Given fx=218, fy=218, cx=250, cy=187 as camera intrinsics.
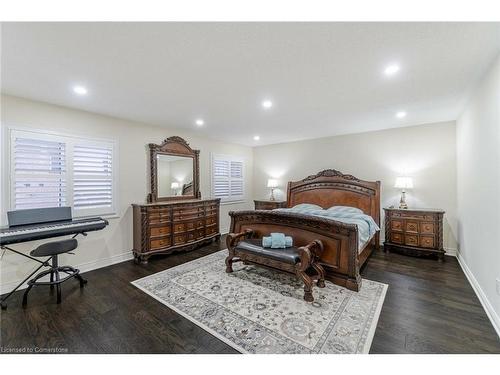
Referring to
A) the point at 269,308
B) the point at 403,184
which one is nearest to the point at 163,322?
the point at 269,308

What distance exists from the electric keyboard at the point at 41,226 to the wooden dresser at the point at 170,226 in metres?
0.75

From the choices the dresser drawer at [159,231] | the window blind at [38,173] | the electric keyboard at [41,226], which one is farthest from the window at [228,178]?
the window blind at [38,173]

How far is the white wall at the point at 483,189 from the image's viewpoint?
82.4 inches

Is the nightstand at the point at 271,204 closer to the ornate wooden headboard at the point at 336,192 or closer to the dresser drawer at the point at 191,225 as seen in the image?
the ornate wooden headboard at the point at 336,192

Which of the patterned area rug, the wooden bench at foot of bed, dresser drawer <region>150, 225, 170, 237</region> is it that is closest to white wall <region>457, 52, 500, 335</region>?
the patterned area rug

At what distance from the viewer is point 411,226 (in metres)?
4.00

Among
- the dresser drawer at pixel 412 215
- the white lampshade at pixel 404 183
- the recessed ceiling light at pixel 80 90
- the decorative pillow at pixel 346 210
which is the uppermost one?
the recessed ceiling light at pixel 80 90

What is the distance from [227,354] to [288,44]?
2.58 m

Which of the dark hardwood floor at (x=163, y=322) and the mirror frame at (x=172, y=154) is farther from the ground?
the mirror frame at (x=172, y=154)

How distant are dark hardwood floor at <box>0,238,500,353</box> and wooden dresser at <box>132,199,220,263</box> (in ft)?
2.63

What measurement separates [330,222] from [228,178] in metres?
3.73

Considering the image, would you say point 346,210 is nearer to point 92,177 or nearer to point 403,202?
point 403,202

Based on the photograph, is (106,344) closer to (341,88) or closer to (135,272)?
(135,272)

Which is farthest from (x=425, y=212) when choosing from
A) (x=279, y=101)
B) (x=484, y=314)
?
(x=279, y=101)
